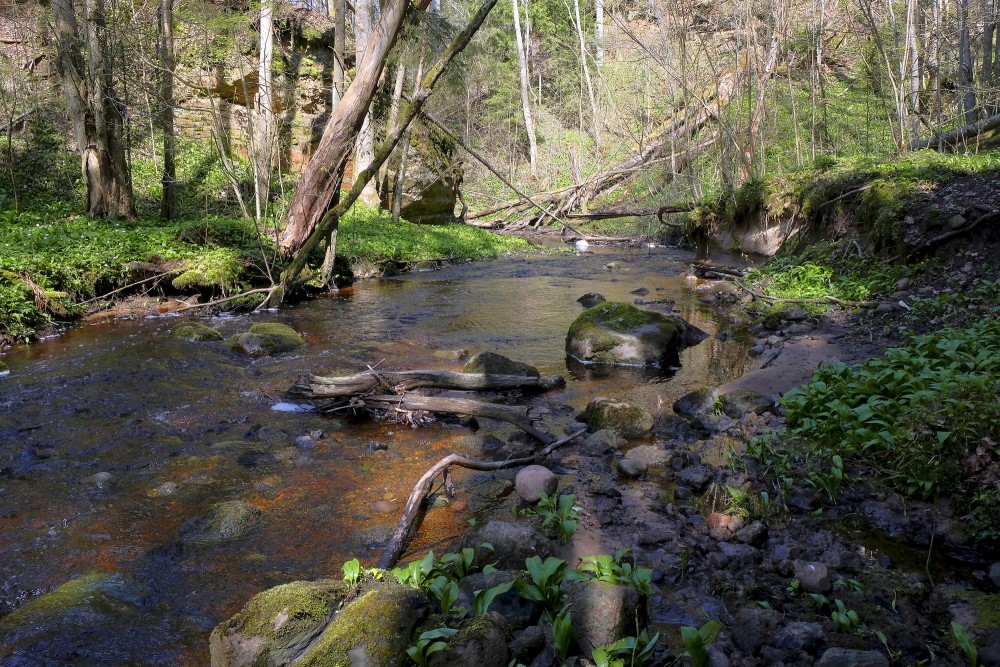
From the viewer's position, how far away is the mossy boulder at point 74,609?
302cm

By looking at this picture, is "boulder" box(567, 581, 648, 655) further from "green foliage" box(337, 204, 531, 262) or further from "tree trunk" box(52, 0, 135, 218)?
"tree trunk" box(52, 0, 135, 218)

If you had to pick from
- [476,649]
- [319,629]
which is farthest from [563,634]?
[319,629]

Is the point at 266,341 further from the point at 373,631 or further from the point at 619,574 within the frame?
the point at 619,574

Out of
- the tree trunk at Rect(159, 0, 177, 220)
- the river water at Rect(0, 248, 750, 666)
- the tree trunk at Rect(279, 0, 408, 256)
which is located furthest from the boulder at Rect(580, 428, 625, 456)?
the tree trunk at Rect(159, 0, 177, 220)

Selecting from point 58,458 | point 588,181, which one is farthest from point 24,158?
point 588,181

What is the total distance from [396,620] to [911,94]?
520 inches

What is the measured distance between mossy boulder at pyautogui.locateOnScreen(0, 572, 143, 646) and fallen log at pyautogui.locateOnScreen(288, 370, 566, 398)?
272cm

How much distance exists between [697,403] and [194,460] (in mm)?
4275

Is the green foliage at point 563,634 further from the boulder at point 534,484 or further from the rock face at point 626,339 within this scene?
the rock face at point 626,339

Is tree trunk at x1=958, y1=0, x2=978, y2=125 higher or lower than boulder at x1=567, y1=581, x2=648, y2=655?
higher

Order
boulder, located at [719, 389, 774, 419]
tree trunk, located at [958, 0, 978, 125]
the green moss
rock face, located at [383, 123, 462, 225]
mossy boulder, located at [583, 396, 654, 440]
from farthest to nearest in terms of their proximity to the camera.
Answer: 1. rock face, located at [383, 123, 462, 225]
2. tree trunk, located at [958, 0, 978, 125]
3. the green moss
4. boulder, located at [719, 389, 774, 419]
5. mossy boulder, located at [583, 396, 654, 440]

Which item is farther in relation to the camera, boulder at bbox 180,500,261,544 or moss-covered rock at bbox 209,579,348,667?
boulder at bbox 180,500,261,544

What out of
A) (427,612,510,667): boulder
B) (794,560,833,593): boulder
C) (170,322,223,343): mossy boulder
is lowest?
(794,560,833,593): boulder

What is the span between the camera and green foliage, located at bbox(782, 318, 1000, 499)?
3783 mm
